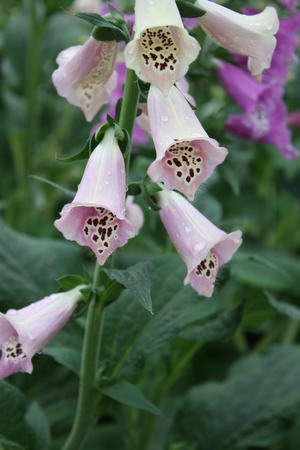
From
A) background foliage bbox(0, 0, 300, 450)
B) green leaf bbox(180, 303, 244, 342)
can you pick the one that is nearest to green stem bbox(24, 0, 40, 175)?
background foliage bbox(0, 0, 300, 450)

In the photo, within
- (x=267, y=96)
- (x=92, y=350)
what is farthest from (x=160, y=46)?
(x=267, y=96)

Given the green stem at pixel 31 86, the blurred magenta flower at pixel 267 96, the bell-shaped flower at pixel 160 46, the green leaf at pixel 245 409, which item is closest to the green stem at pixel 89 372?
the bell-shaped flower at pixel 160 46

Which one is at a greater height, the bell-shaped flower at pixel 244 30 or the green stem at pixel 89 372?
the bell-shaped flower at pixel 244 30

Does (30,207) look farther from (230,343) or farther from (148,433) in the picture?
(148,433)

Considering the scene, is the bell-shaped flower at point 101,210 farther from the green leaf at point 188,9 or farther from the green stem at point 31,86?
the green stem at point 31,86

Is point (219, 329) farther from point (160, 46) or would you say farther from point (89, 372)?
point (160, 46)

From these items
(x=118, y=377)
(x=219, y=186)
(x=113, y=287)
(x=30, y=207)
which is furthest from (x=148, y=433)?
(x=30, y=207)

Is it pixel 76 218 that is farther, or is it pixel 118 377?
pixel 118 377
